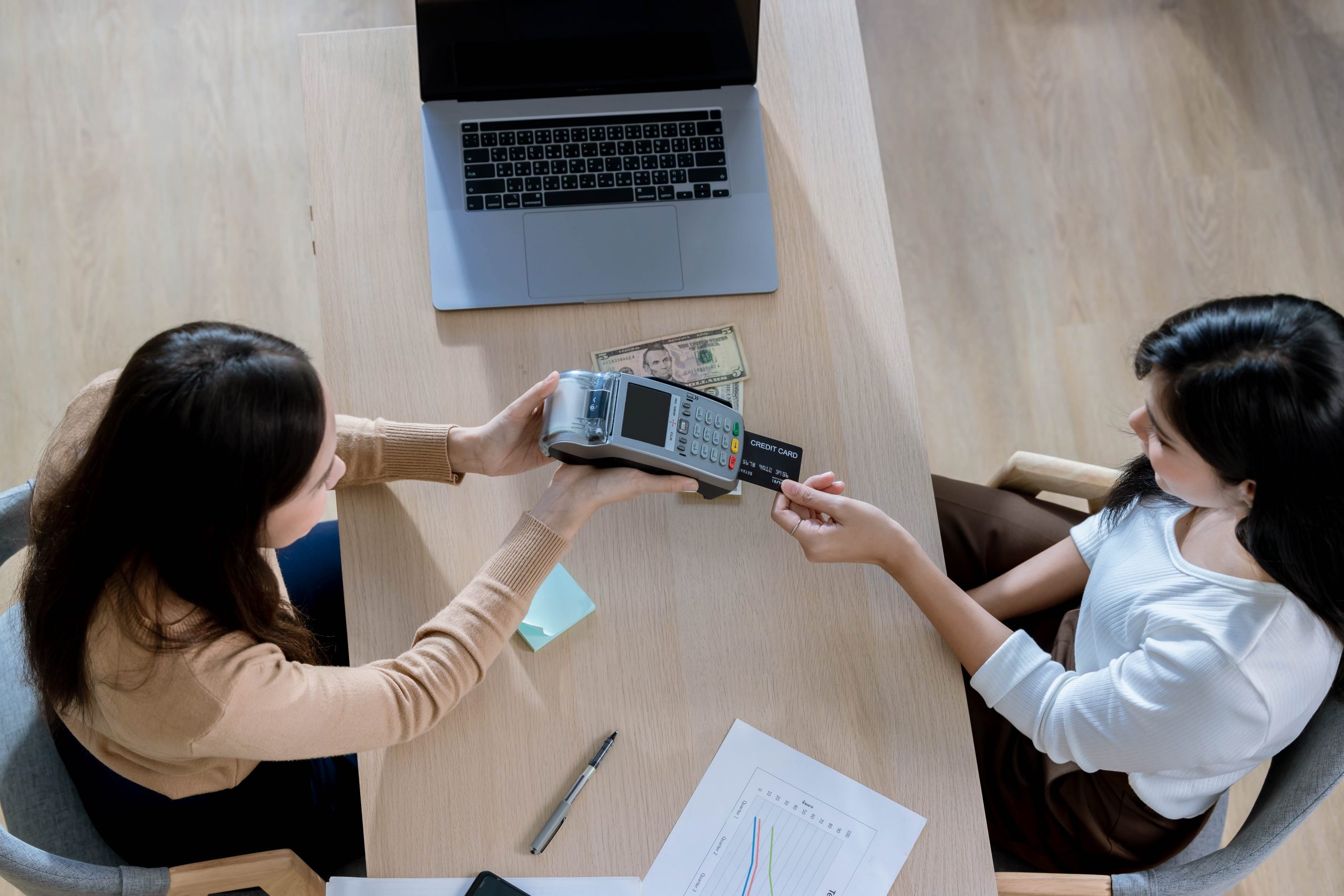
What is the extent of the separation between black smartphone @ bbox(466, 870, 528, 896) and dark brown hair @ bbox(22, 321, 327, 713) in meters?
0.31

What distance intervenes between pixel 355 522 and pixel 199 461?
0.97 feet

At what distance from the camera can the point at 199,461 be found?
2.54 feet

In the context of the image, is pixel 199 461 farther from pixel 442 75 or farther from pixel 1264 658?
pixel 1264 658

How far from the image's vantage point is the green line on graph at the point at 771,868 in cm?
96

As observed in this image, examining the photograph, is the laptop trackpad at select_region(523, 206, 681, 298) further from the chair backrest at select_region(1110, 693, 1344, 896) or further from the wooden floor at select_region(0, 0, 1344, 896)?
the wooden floor at select_region(0, 0, 1344, 896)

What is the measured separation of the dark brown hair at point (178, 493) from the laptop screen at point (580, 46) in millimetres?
478

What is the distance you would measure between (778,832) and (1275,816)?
47 cm

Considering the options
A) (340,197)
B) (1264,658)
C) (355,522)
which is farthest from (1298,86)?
(355,522)

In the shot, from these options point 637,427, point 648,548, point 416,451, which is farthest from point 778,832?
point 416,451

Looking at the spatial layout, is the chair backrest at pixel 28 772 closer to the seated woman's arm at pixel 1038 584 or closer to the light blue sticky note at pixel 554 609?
the light blue sticky note at pixel 554 609

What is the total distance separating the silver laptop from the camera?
3.75 ft

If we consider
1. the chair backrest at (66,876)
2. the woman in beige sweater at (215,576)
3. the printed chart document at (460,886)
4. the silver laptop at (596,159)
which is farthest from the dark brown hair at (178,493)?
the silver laptop at (596,159)

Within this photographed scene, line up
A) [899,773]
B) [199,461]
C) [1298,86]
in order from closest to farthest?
1. [199,461]
2. [899,773]
3. [1298,86]

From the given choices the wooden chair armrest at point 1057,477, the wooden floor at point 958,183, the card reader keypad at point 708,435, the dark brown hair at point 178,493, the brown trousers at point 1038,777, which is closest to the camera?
the dark brown hair at point 178,493
